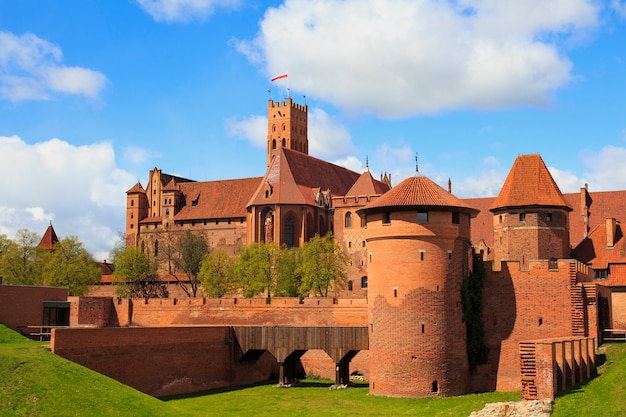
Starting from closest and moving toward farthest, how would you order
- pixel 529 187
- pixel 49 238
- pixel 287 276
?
pixel 529 187
pixel 287 276
pixel 49 238

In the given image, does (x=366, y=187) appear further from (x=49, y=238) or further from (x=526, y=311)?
(x=526, y=311)

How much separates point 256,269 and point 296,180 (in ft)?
59.4

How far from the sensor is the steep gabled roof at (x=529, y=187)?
5188 cm

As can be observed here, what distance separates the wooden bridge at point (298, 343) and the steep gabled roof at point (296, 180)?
36.7 meters

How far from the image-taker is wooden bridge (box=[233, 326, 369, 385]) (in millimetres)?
45062

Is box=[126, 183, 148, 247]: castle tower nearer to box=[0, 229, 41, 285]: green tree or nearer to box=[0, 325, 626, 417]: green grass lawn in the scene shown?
box=[0, 229, 41, 285]: green tree

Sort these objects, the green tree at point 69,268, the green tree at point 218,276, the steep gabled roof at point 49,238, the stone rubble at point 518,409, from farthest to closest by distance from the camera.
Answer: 1. the steep gabled roof at point 49,238
2. the green tree at point 69,268
3. the green tree at point 218,276
4. the stone rubble at point 518,409

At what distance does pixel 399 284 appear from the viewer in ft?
136

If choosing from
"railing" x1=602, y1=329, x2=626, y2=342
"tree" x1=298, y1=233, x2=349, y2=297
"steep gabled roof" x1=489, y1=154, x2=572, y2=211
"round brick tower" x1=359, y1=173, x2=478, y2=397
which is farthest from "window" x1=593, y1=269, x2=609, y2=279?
"tree" x1=298, y1=233, x2=349, y2=297

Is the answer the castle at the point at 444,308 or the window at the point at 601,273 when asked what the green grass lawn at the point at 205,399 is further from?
the window at the point at 601,273

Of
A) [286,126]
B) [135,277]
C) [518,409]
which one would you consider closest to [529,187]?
[518,409]

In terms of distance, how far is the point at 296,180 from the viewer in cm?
8675

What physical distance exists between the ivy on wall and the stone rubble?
9340 mm

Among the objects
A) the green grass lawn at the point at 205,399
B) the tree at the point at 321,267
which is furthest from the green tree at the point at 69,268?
the green grass lawn at the point at 205,399
